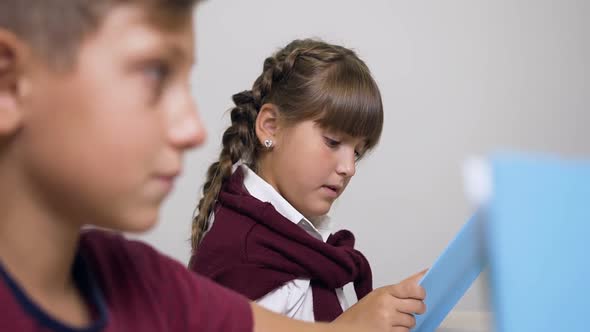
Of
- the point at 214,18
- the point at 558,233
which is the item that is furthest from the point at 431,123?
the point at 558,233

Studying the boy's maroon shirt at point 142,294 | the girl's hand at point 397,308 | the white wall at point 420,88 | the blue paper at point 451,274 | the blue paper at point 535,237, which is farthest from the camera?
the white wall at point 420,88

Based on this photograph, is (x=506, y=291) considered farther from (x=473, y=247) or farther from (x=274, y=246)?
(x=274, y=246)

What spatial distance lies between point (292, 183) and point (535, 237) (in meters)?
0.81

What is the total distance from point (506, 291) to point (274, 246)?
705 mm

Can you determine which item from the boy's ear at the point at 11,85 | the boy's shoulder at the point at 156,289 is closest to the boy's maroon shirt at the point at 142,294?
the boy's shoulder at the point at 156,289

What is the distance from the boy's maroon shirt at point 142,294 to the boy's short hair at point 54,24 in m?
0.19

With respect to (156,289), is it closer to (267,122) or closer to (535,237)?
(535,237)

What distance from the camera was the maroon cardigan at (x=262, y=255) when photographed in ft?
3.65

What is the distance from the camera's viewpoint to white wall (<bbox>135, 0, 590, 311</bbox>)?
6.48ft

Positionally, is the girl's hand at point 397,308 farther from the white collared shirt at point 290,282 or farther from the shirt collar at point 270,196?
the shirt collar at point 270,196

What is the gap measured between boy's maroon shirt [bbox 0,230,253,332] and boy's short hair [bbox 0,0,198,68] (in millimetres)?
186

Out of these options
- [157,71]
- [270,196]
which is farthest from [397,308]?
[157,71]

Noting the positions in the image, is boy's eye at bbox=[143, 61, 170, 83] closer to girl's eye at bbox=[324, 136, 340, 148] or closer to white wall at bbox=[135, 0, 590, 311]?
girl's eye at bbox=[324, 136, 340, 148]

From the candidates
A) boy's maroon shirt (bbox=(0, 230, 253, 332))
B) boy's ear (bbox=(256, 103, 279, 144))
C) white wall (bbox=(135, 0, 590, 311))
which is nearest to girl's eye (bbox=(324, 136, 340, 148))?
boy's ear (bbox=(256, 103, 279, 144))
